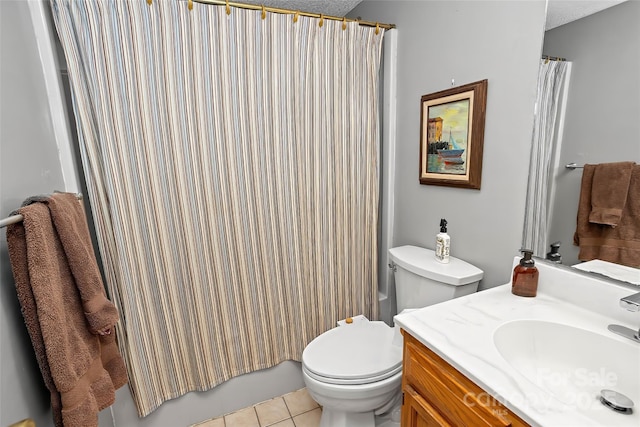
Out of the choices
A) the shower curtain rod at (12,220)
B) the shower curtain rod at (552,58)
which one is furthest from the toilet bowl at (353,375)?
the shower curtain rod at (552,58)

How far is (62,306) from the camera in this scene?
0.75 metres

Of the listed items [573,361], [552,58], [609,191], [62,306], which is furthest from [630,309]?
[62,306]

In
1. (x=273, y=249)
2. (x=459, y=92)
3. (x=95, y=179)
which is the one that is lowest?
(x=273, y=249)

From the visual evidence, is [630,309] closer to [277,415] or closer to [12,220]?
[12,220]

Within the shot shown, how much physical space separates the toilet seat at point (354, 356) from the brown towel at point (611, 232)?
820mm

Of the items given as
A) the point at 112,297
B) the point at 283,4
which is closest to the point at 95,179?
the point at 112,297

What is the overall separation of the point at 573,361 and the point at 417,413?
45 cm

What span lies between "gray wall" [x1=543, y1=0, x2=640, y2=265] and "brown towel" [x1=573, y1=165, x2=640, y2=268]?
2 centimetres

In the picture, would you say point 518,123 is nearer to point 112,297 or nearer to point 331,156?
point 331,156

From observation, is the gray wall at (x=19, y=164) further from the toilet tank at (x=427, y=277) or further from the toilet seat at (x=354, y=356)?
the toilet tank at (x=427, y=277)

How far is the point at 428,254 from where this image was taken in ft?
5.04

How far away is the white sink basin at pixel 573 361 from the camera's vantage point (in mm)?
729

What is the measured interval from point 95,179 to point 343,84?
4.09ft

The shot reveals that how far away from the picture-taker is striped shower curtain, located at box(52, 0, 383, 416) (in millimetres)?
1264
